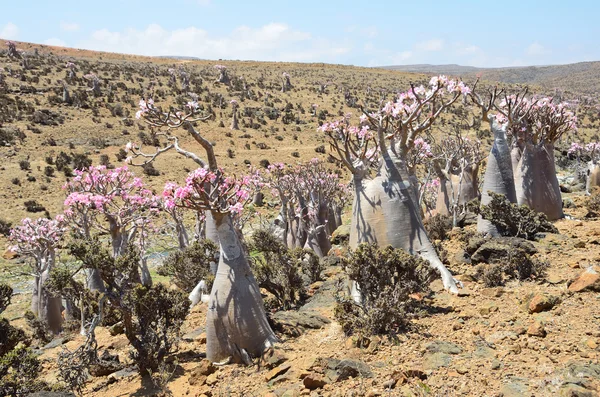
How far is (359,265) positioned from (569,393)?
257 centimetres

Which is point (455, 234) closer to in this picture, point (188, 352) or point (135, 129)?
point (188, 352)

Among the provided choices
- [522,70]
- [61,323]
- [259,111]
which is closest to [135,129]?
[259,111]

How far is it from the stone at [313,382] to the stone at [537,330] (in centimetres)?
195

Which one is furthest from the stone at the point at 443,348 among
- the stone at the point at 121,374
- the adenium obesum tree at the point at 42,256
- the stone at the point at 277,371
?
the adenium obesum tree at the point at 42,256

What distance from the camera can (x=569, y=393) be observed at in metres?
3.04

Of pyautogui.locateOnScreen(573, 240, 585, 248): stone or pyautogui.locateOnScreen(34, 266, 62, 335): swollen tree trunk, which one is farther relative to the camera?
pyautogui.locateOnScreen(34, 266, 62, 335): swollen tree trunk

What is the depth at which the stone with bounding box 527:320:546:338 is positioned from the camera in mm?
4094

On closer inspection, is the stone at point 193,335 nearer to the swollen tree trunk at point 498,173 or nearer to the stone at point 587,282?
the stone at point 587,282

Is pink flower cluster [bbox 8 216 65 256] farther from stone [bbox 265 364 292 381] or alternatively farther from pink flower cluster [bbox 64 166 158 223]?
stone [bbox 265 364 292 381]

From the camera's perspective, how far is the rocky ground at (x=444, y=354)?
352 cm

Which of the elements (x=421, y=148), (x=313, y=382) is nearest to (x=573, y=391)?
(x=313, y=382)

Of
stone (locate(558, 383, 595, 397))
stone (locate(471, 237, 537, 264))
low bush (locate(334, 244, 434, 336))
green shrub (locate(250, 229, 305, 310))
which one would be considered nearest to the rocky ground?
stone (locate(558, 383, 595, 397))

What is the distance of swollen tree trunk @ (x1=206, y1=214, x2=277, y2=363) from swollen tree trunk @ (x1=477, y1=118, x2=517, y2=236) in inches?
199

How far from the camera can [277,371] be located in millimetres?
4320
